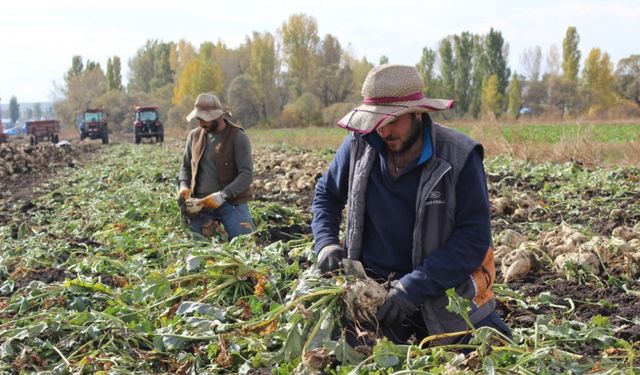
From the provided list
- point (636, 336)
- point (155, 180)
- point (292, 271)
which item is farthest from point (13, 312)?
point (155, 180)

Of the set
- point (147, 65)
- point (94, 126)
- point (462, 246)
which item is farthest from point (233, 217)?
point (147, 65)

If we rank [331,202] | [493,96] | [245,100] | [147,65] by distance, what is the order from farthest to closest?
[147,65], [245,100], [493,96], [331,202]

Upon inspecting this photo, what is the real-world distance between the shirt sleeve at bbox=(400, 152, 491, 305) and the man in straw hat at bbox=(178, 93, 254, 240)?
10.8 feet

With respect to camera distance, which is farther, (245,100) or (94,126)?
(245,100)

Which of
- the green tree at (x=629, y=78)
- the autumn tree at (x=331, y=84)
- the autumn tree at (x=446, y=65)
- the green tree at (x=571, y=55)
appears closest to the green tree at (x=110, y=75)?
the autumn tree at (x=331, y=84)

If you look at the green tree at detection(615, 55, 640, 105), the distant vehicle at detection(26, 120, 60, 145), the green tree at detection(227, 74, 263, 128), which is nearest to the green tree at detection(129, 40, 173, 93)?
the green tree at detection(227, 74, 263, 128)

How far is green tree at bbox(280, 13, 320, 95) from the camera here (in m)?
65.0

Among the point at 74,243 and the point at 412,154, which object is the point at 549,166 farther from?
the point at 412,154

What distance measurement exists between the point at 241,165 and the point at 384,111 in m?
3.31

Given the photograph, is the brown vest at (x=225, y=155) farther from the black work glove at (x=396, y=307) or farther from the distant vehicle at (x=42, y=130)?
the distant vehicle at (x=42, y=130)

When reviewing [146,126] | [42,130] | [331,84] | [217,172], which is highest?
[331,84]

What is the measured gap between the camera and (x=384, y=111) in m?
3.02

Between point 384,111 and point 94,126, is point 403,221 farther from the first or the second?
point 94,126

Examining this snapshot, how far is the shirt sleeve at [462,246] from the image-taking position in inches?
119
